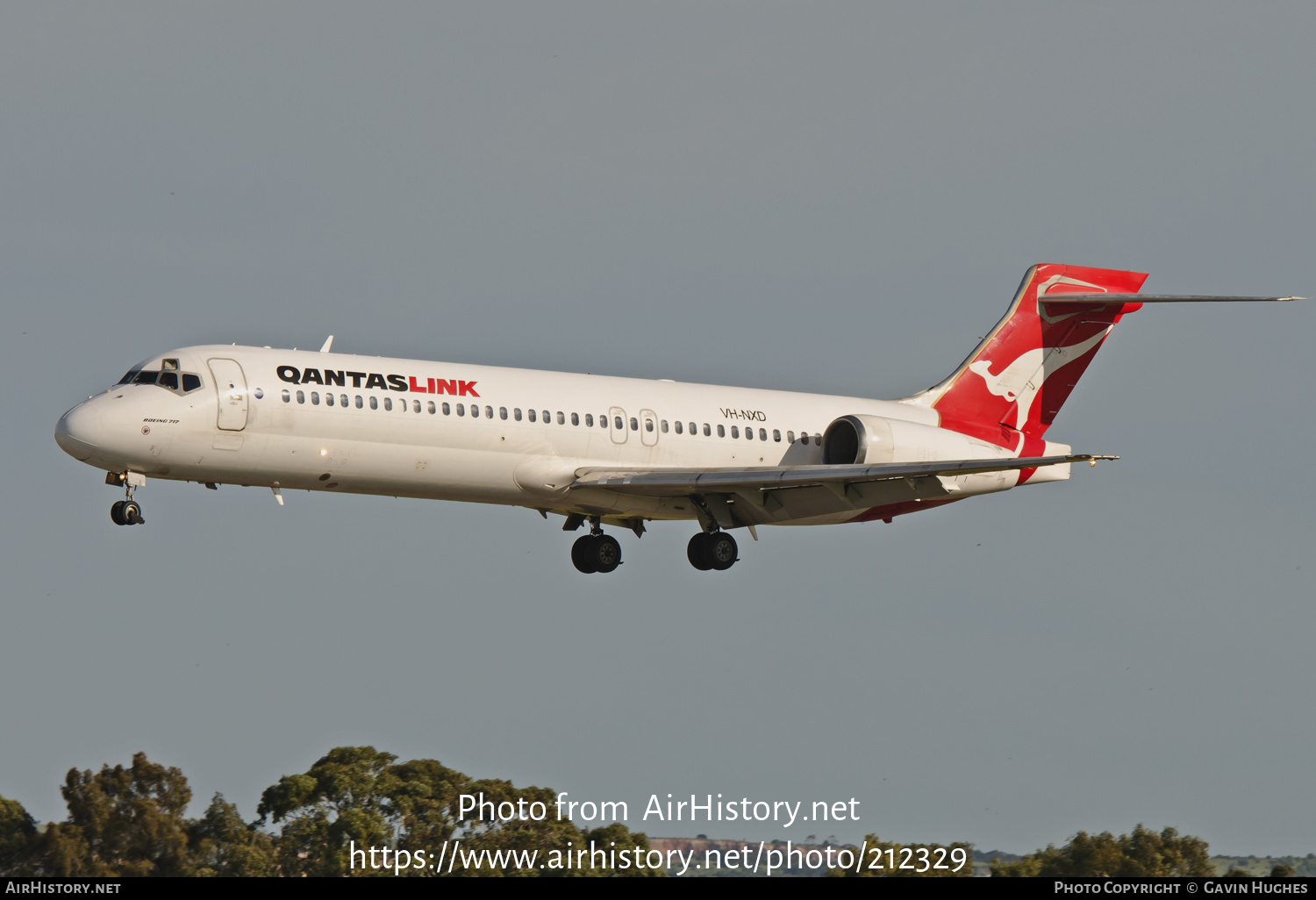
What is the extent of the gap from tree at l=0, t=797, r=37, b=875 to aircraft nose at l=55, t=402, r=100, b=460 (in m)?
16.5

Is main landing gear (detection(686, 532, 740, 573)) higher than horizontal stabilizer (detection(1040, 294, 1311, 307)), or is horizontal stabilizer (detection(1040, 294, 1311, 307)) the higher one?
horizontal stabilizer (detection(1040, 294, 1311, 307))

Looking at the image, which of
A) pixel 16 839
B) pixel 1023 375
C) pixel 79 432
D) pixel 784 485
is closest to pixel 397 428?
pixel 79 432

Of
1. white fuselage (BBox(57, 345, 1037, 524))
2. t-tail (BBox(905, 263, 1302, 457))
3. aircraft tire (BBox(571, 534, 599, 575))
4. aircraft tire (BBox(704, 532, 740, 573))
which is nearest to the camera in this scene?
→ white fuselage (BBox(57, 345, 1037, 524))

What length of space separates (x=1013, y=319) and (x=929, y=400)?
305 centimetres

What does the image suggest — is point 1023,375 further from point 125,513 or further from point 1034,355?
point 125,513

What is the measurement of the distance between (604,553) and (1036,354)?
1170cm

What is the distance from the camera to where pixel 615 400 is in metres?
37.4

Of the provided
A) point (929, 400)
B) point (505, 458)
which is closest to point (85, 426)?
point (505, 458)

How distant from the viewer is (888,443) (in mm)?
39156

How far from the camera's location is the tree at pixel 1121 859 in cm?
4433

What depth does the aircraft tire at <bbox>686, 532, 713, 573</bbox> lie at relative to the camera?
39.1m

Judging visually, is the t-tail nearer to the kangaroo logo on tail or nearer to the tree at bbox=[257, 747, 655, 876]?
the kangaroo logo on tail

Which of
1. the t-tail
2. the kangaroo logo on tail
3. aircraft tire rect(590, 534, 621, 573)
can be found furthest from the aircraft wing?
the kangaroo logo on tail
